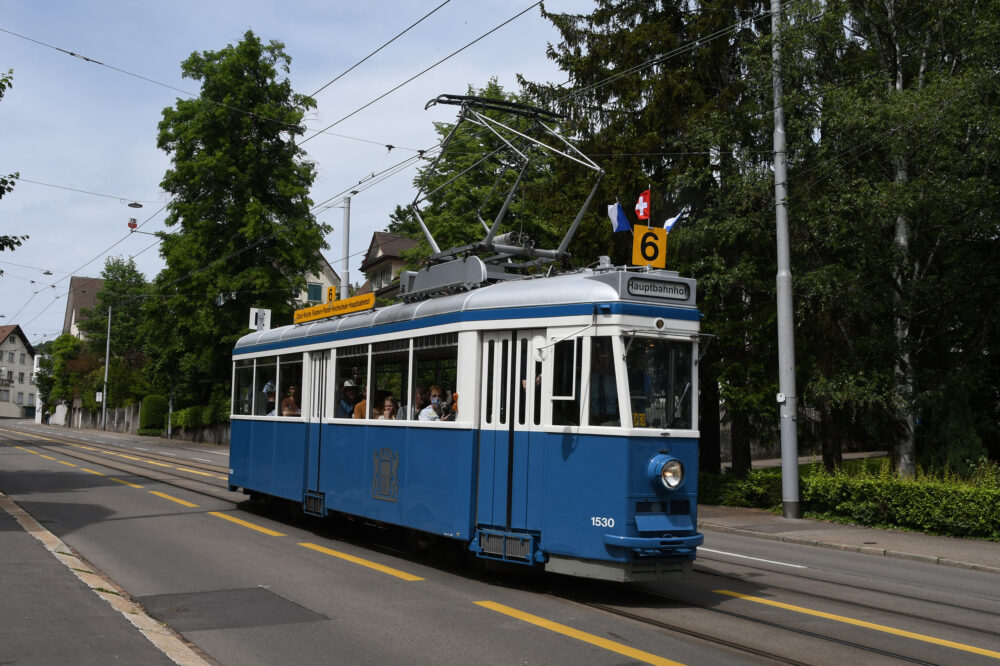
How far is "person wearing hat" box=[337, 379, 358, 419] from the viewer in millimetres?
12797

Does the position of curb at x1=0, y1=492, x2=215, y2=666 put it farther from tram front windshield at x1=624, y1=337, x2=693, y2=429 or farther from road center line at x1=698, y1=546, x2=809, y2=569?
road center line at x1=698, y1=546, x2=809, y2=569

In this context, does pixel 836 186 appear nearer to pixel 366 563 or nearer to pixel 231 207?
pixel 366 563

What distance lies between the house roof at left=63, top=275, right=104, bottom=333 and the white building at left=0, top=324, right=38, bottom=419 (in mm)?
13397

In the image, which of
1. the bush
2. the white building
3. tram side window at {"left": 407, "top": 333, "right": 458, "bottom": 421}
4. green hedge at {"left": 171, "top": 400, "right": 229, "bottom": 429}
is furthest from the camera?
the white building

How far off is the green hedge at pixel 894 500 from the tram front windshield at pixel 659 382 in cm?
933

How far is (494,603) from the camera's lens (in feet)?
29.0

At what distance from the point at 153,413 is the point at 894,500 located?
180ft

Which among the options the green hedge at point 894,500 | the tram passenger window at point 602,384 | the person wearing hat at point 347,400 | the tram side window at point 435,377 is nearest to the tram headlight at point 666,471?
the tram passenger window at point 602,384

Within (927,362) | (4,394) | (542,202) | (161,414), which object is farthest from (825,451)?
(4,394)

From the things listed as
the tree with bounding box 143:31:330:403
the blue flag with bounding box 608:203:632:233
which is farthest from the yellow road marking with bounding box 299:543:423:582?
the tree with bounding box 143:31:330:403

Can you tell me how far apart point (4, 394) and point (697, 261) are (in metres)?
130

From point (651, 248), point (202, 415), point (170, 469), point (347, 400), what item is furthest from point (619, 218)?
point (202, 415)

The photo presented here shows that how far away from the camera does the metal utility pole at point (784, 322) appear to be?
1866 centimetres

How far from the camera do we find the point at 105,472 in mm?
25000
